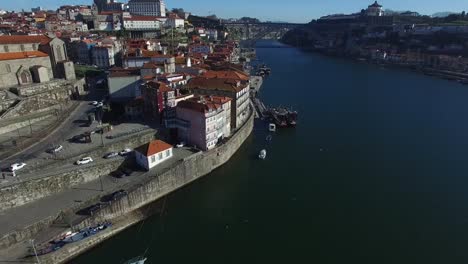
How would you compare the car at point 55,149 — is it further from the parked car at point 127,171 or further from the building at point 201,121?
the building at point 201,121

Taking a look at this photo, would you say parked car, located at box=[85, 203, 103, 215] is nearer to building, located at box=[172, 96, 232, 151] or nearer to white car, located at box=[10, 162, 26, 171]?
white car, located at box=[10, 162, 26, 171]

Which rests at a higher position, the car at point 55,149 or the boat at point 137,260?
the car at point 55,149

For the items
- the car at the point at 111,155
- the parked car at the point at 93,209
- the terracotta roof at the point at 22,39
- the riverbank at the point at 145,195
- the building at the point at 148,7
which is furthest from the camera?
the building at the point at 148,7

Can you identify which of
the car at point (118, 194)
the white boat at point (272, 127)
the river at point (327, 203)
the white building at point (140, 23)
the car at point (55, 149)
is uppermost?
the white building at point (140, 23)

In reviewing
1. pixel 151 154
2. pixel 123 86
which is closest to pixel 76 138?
pixel 151 154

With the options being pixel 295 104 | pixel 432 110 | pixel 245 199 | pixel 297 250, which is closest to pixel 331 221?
pixel 297 250

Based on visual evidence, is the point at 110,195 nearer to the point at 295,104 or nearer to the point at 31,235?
the point at 31,235

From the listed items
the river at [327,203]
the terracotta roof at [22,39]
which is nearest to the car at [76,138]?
the river at [327,203]

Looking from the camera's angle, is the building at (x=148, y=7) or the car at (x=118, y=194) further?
the building at (x=148, y=7)
